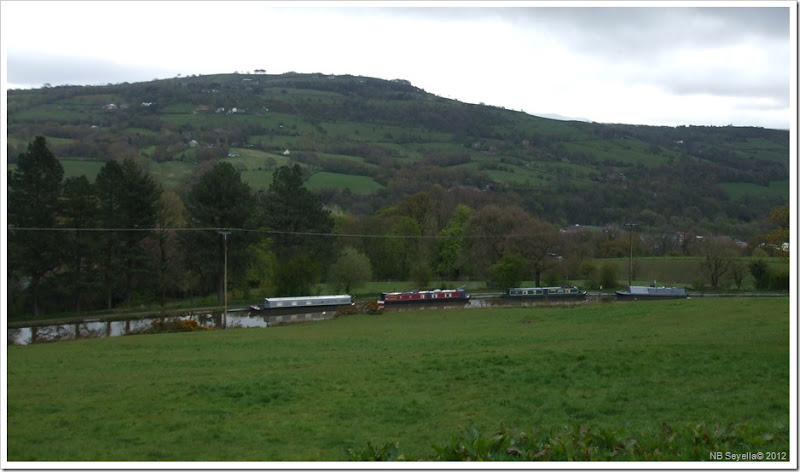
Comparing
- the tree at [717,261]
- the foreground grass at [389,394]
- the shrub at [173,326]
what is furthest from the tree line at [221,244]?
the foreground grass at [389,394]

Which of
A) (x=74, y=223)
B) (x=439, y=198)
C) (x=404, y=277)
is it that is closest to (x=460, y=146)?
(x=439, y=198)

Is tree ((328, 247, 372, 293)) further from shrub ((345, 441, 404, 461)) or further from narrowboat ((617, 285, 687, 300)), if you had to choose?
shrub ((345, 441, 404, 461))

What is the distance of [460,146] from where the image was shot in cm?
12744

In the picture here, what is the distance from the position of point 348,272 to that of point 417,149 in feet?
238

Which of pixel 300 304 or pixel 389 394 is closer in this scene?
pixel 389 394

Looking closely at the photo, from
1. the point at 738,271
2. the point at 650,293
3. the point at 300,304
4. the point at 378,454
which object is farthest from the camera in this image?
the point at 738,271

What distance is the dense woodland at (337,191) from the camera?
4219 centimetres

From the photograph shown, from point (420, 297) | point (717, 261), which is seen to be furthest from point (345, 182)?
point (717, 261)

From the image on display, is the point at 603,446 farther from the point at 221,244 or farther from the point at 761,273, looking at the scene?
the point at 761,273

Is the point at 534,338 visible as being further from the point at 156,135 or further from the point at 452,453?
the point at 156,135

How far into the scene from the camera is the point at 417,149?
4813 inches

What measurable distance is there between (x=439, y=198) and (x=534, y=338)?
58.5m

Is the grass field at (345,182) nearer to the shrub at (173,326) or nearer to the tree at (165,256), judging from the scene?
the tree at (165,256)

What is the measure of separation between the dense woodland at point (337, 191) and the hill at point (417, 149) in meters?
0.48
